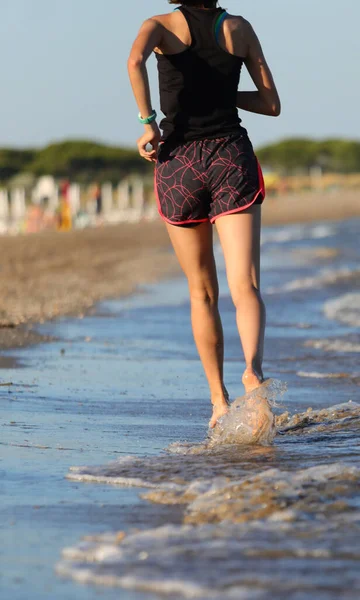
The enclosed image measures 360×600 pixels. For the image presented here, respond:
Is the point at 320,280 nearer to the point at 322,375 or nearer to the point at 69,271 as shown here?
the point at 69,271

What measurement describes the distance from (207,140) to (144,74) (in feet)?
1.08

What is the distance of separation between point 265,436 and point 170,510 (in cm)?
97

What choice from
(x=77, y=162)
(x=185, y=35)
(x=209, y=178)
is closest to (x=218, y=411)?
(x=209, y=178)

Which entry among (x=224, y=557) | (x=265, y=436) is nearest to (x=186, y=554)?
(x=224, y=557)

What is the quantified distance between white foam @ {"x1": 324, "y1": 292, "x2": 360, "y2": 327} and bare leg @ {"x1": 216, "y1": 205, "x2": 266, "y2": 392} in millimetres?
→ 4299

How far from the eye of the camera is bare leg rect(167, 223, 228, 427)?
4.02m

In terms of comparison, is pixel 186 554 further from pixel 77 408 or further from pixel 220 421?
pixel 77 408

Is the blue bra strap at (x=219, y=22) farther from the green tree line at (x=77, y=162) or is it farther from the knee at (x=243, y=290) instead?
the green tree line at (x=77, y=162)

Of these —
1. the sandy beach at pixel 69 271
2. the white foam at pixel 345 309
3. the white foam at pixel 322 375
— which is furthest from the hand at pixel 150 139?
the white foam at pixel 345 309

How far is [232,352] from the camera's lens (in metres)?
6.64

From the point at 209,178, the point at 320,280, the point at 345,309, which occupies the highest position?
the point at 209,178

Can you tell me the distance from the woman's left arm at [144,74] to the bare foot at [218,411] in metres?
0.97

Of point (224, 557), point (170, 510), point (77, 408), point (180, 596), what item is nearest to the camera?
point (180, 596)

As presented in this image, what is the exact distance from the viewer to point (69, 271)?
47.0ft
